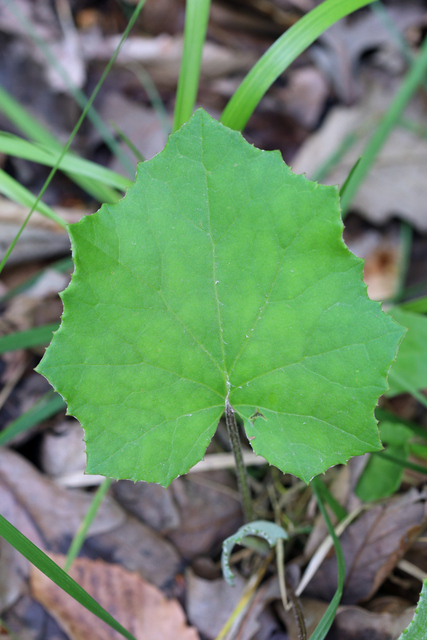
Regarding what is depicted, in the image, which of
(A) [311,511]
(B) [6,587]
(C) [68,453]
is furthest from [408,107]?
(B) [6,587]

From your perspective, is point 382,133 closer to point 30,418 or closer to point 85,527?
point 30,418

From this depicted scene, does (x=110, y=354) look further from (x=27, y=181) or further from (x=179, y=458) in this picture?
(x=27, y=181)

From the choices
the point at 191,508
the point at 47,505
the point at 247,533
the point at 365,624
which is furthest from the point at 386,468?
the point at 47,505

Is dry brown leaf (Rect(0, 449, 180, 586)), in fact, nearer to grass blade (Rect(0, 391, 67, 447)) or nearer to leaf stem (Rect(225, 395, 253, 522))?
grass blade (Rect(0, 391, 67, 447))

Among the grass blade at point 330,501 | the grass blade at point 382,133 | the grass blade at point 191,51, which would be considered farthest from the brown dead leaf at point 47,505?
the grass blade at point 382,133

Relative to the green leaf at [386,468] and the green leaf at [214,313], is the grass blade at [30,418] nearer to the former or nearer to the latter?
the green leaf at [214,313]

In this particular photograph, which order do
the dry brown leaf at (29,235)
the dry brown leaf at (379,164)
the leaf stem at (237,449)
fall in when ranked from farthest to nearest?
the dry brown leaf at (379,164) < the dry brown leaf at (29,235) < the leaf stem at (237,449)
